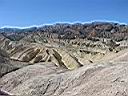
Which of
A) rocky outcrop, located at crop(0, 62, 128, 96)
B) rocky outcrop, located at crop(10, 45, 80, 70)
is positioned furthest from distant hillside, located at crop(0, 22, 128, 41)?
rocky outcrop, located at crop(0, 62, 128, 96)

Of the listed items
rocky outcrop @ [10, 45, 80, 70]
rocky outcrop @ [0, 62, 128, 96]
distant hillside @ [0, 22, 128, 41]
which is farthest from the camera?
distant hillside @ [0, 22, 128, 41]

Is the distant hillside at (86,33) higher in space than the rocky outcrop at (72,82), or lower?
lower

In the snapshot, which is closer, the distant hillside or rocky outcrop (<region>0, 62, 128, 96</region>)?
rocky outcrop (<region>0, 62, 128, 96</region>)

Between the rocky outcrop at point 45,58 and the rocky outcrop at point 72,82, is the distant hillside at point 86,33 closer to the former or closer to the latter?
the rocky outcrop at point 45,58

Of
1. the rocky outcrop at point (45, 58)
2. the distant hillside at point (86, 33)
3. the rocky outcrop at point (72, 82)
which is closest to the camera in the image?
the rocky outcrop at point (72, 82)

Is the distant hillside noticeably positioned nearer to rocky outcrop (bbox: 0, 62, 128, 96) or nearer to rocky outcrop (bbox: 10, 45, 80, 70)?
rocky outcrop (bbox: 10, 45, 80, 70)

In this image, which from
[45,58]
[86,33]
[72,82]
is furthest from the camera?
[86,33]

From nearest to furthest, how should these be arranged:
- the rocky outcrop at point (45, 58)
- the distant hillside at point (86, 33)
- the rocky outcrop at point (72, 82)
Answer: the rocky outcrop at point (72, 82) < the rocky outcrop at point (45, 58) < the distant hillside at point (86, 33)

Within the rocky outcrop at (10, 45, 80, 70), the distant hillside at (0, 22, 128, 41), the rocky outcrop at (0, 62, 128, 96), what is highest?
the rocky outcrop at (0, 62, 128, 96)

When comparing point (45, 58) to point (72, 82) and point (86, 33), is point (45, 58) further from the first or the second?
point (86, 33)

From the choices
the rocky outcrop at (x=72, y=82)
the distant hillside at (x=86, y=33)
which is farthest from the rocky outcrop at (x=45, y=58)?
the distant hillside at (x=86, y=33)

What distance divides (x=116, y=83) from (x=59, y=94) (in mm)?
1346

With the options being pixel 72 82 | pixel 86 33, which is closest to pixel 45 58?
pixel 72 82

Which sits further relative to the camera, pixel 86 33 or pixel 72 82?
pixel 86 33
